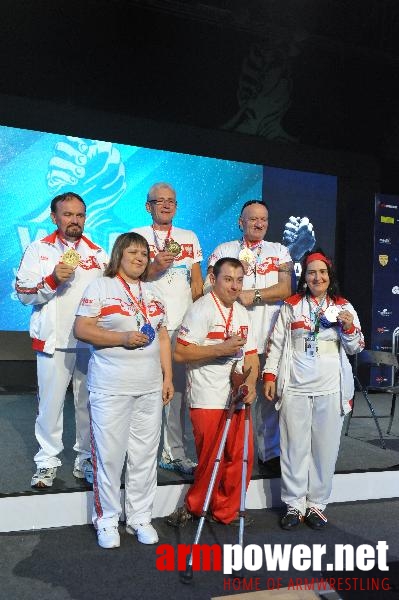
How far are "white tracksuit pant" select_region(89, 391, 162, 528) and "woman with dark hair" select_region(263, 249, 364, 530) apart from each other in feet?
2.84

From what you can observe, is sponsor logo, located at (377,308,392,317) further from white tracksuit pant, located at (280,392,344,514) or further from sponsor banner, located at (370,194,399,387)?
white tracksuit pant, located at (280,392,344,514)

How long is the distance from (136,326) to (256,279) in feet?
3.79

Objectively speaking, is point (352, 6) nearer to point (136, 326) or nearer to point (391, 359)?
point (391, 359)

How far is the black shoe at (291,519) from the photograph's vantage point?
371 centimetres

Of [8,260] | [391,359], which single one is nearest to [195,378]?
[391,359]

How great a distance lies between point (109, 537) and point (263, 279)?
6.18 ft

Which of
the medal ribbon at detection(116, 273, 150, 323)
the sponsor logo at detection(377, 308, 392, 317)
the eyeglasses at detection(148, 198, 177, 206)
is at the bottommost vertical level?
the sponsor logo at detection(377, 308, 392, 317)

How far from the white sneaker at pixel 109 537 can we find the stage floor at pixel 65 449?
1.39 ft

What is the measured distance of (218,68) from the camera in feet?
25.3

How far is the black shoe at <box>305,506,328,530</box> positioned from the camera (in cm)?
373

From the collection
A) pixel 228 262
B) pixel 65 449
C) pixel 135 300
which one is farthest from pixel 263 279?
pixel 65 449

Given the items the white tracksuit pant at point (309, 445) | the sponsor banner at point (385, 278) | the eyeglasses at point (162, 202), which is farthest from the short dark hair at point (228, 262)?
the sponsor banner at point (385, 278)

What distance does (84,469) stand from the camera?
389 centimetres

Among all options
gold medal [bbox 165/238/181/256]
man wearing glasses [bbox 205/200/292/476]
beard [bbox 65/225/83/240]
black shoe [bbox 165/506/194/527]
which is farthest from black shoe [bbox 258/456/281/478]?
beard [bbox 65/225/83/240]
